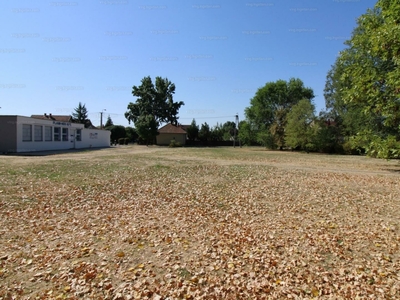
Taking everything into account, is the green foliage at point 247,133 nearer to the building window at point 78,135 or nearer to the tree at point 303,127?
the tree at point 303,127

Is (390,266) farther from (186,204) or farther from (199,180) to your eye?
(199,180)

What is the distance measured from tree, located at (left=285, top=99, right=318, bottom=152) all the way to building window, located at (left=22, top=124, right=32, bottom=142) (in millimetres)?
37158

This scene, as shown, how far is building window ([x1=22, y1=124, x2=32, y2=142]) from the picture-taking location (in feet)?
91.8

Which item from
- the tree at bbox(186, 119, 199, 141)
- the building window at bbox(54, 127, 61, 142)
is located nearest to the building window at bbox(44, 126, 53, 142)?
the building window at bbox(54, 127, 61, 142)

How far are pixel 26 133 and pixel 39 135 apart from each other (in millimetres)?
2192

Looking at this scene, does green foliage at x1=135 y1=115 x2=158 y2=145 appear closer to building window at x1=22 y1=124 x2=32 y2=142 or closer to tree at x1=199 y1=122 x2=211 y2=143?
tree at x1=199 y1=122 x2=211 y2=143

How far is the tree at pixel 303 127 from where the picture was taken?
38.8 meters

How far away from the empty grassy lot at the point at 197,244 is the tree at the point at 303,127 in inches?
1231

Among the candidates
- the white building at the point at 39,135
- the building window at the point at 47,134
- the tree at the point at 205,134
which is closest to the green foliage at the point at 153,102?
the tree at the point at 205,134

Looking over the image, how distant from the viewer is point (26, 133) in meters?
28.6

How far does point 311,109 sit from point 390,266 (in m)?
40.0

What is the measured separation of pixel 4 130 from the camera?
26.8m

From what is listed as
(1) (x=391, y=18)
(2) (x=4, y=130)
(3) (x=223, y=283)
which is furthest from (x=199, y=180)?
(2) (x=4, y=130)

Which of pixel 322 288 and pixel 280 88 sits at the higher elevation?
pixel 280 88
